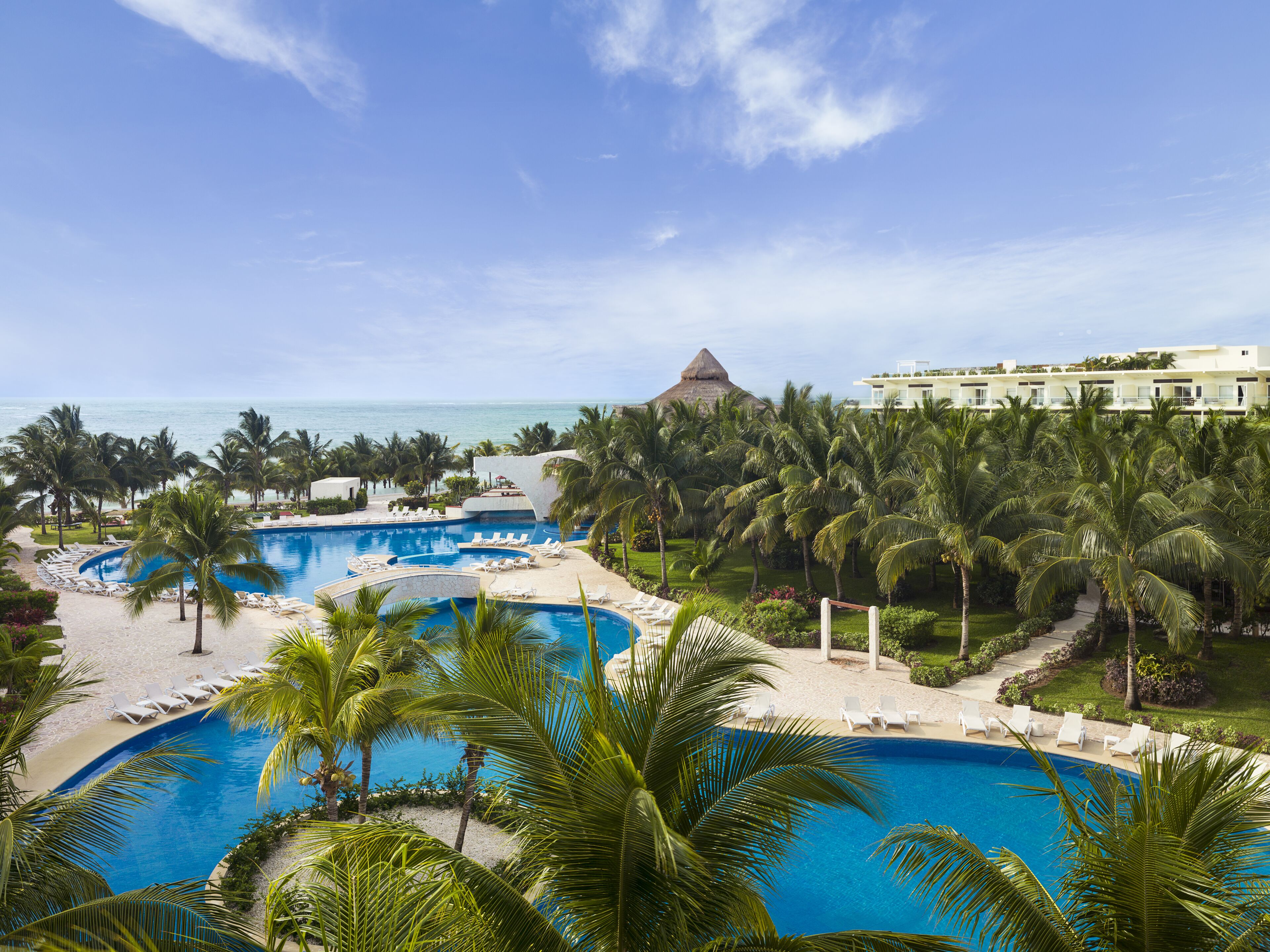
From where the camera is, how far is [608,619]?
65.6 ft

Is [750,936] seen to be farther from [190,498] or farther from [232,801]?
[190,498]

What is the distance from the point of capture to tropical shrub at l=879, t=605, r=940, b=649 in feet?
51.3

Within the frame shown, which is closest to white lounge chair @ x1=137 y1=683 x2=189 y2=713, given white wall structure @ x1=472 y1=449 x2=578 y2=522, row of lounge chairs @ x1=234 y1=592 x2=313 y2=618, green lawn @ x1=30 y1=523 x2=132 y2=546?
row of lounge chairs @ x1=234 y1=592 x2=313 y2=618

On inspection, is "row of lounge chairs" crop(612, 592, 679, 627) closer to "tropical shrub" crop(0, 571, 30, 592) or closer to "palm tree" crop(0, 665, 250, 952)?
"palm tree" crop(0, 665, 250, 952)

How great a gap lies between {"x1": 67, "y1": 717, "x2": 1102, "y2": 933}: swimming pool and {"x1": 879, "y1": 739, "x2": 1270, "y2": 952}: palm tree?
2738mm

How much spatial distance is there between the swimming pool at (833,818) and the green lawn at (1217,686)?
7.18 feet

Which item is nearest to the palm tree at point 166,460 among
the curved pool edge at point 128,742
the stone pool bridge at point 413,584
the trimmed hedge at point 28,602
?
the stone pool bridge at point 413,584

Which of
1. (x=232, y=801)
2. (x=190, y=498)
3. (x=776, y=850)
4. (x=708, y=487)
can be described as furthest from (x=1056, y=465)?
(x=190, y=498)

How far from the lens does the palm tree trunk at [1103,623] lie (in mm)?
14812

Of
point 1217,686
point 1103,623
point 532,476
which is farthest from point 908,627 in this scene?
point 532,476

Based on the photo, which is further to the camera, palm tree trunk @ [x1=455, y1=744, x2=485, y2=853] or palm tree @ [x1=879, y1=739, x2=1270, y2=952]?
palm tree trunk @ [x1=455, y1=744, x2=485, y2=853]

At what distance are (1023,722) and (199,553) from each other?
16.4 m

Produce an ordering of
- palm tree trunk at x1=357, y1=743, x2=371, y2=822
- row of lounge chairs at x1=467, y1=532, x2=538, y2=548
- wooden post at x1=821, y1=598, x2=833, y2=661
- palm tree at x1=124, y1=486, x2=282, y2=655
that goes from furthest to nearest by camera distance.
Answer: row of lounge chairs at x1=467, y1=532, x2=538, y2=548, palm tree at x1=124, y1=486, x2=282, y2=655, wooden post at x1=821, y1=598, x2=833, y2=661, palm tree trunk at x1=357, y1=743, x2=371, y2=822

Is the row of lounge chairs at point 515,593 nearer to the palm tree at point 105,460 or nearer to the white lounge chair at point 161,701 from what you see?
the white lounge chair at point 161,701
